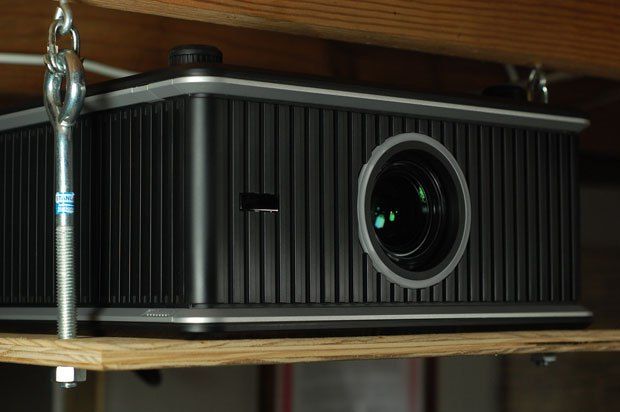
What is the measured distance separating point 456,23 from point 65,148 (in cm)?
27

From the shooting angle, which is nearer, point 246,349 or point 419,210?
point 246,349

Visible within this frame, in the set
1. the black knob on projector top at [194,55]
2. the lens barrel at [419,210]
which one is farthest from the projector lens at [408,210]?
the black knob on projector top at [194,55]

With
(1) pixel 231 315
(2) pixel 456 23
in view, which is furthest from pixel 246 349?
(2) pixel 456 23

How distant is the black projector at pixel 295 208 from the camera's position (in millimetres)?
660

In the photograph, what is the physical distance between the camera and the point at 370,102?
28.2 inches

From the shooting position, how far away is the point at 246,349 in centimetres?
63

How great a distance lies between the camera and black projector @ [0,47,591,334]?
26.0 inches

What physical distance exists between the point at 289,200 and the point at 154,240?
0.08m

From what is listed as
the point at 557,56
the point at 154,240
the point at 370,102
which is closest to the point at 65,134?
the point at 154,240

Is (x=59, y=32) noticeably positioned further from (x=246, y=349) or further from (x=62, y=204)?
(x=246, y=349)

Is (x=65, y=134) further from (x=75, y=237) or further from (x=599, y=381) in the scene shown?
(x=599, y=381)

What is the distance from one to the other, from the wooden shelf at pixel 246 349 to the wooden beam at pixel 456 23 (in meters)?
0.18

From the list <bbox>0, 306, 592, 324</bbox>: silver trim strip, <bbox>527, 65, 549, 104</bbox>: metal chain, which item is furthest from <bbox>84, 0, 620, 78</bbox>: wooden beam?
<bbox>0, 306, 592, 324</bbox>: silver trim strip

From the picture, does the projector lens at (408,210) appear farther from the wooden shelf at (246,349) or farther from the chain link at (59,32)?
the chain link at (59,32)
